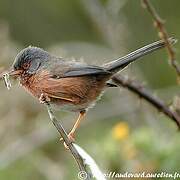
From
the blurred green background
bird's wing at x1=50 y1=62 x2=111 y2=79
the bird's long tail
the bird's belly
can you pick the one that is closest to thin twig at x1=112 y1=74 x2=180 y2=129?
the blurred green background

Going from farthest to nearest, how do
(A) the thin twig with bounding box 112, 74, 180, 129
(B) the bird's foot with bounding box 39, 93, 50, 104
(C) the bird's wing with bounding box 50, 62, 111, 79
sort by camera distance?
(C) the bird's wing with bounding box 50, 62, 111, 79
(B) the bird's foot with bounding box 39, 93, 50, 104
(A) the thin twig with bounding box 112, 74, 180, 129

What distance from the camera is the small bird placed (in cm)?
623

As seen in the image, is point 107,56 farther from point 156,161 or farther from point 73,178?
point 156,161

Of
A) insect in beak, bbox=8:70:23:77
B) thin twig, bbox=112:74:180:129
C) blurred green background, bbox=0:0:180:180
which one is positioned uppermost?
insect in beak, bbox=8:70:23:77

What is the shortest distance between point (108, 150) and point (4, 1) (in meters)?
7.13

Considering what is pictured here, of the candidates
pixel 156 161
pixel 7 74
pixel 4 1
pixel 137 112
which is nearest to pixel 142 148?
pixel 156 161

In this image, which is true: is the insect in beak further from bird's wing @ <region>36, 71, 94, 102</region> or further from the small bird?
bird's wing @ <region>36, 71, 94, 102</region>

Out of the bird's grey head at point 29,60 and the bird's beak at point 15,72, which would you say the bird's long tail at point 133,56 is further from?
the bird's beak at point 15,72

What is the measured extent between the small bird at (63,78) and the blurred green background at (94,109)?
0.18 metres

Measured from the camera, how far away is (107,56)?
8977mm

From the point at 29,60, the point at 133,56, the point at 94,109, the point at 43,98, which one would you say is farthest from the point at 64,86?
the point at 94,109

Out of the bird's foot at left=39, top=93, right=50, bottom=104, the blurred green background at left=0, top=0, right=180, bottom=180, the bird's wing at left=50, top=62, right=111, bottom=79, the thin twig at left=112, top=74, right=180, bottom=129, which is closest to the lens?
the thin twig at left=112, top=74, right=180, bottom=129

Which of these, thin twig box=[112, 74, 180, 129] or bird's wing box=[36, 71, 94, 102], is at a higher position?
bird's wing box=[36, 71, 94, 102]

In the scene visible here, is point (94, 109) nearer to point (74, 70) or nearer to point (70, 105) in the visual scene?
point (74, 70)
